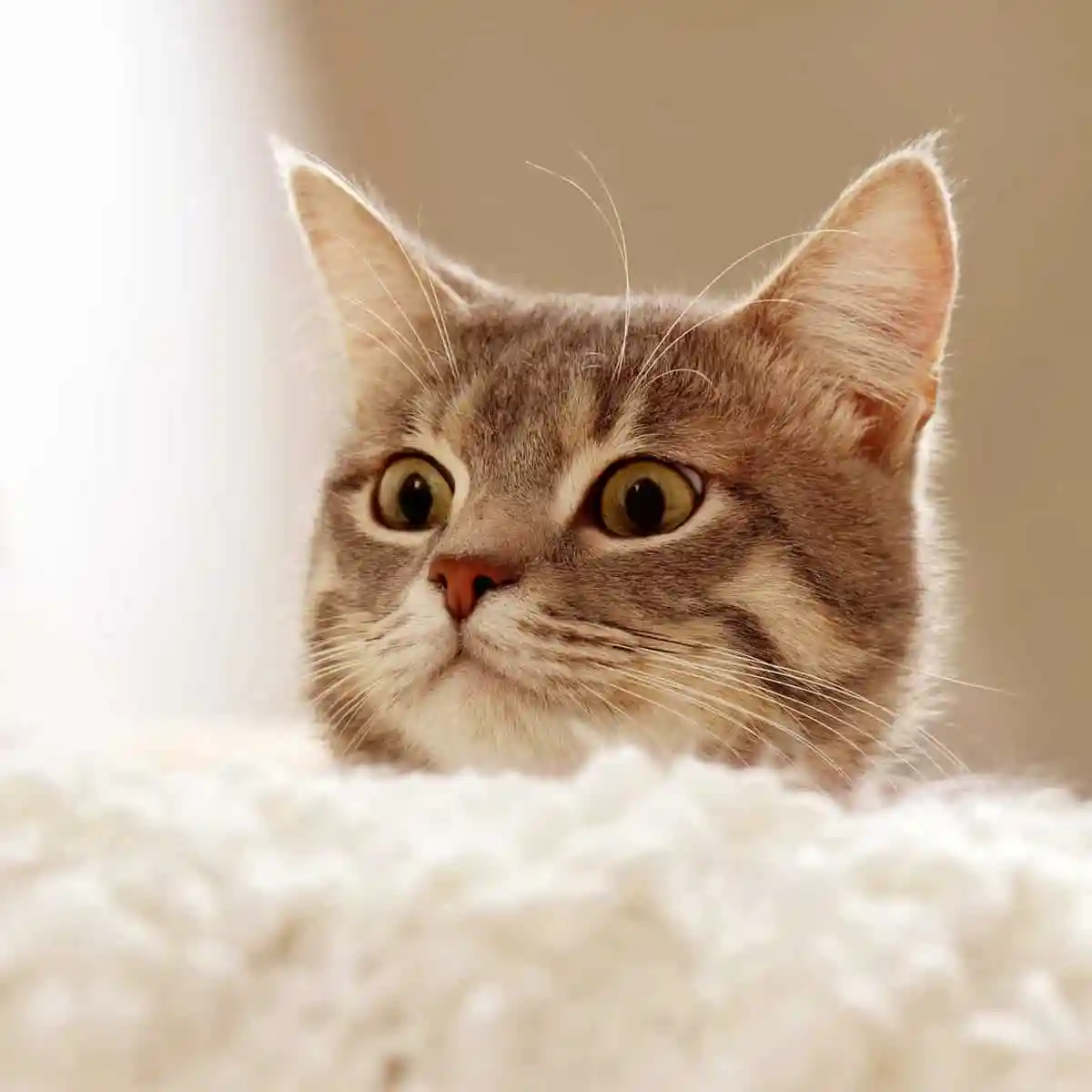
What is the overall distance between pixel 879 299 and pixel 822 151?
36.5 inches

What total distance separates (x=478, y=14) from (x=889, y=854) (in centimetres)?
164

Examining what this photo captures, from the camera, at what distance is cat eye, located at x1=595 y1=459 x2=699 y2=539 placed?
83 cm

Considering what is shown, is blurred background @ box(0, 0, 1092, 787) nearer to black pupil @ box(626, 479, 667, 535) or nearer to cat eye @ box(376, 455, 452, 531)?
cat eye @ box(376, 455, 452, 531)

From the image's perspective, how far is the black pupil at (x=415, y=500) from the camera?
0.94 m

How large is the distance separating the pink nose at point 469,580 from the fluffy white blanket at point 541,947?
339 mm

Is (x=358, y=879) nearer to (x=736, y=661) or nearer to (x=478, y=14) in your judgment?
(x=736, y=661)

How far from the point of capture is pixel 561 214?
5.91 ft

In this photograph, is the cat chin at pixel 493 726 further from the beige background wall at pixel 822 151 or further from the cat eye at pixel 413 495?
the beige background wall at pixel 822 151

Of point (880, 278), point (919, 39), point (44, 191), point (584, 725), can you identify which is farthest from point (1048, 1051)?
point (919, 39)

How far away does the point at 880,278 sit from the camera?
89 cm

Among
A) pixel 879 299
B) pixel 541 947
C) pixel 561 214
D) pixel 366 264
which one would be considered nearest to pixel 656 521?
pixel 879 299

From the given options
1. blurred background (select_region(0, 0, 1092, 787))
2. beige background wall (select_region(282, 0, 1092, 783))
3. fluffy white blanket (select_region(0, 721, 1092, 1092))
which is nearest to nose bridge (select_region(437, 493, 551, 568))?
fluffy white blanket (select_region(0, 721, 1092, 1092))

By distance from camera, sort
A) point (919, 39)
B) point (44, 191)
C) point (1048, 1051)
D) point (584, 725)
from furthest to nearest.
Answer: point (919, 39) < point (44, 191) < point (584, 725) < point (1048, 1051)

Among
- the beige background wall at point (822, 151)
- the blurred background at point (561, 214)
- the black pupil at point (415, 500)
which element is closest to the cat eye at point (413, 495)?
the black pupil at point (415, 500)
